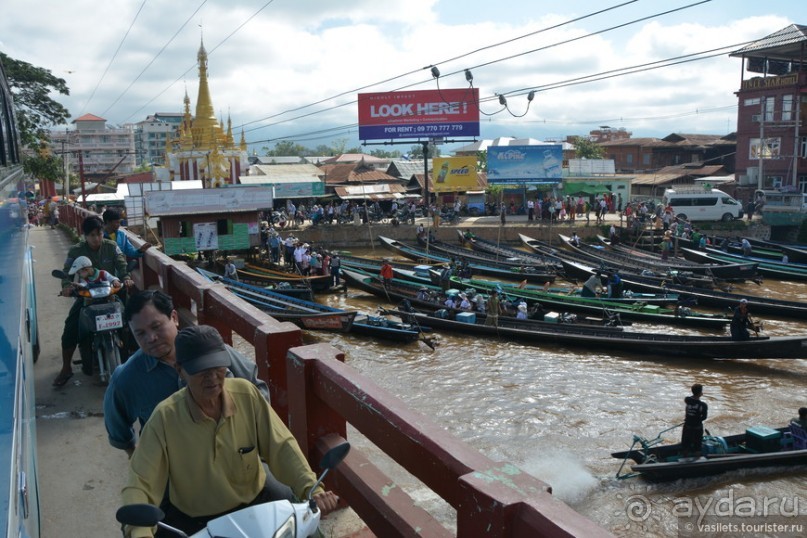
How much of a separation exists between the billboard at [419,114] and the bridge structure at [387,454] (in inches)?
1504

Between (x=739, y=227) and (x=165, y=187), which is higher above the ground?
(x=165, y=187)

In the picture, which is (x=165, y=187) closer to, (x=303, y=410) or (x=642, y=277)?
(x=642, y=277)

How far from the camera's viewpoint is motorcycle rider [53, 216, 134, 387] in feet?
21.3

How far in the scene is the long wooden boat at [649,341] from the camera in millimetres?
16172

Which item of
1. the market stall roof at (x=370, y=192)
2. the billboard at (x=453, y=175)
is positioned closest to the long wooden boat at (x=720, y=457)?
the billboard at (x=453, y=175)

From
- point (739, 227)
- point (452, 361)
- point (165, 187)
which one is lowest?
point (452, 361)

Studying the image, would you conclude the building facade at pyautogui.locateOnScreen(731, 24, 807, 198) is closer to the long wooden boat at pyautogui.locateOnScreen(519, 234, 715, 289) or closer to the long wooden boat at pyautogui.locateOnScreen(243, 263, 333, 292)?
the long wooden boat at pyautogui.locateOnScreen(519, 234, 715, 289)

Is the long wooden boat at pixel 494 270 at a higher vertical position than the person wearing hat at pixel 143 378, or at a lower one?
lower

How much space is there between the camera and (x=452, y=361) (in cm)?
1850

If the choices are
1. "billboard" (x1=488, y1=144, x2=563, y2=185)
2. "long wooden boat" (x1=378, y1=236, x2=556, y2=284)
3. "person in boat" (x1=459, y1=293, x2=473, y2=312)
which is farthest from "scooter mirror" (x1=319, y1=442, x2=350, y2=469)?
"billboard" (x1=488, y1=144, x2=563, y2=185)

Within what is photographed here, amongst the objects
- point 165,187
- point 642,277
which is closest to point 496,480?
point 642,277

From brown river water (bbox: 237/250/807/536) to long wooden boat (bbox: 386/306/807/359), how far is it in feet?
0.96

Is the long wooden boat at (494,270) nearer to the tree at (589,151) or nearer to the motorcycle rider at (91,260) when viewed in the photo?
the motorcycle rider at (91,260)

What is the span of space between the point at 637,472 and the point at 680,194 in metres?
31.2
